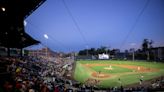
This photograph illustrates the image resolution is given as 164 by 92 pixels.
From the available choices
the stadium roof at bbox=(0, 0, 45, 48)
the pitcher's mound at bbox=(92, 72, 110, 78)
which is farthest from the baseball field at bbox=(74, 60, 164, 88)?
the stadium roof at bbox=(0, 0, 45, 48)

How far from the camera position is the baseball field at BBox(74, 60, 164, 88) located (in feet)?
80.4

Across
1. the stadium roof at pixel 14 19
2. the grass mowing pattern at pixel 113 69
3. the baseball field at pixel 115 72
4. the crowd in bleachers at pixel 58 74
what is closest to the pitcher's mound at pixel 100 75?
the baseball field at pixel 115 72

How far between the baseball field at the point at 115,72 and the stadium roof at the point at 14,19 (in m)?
9.16

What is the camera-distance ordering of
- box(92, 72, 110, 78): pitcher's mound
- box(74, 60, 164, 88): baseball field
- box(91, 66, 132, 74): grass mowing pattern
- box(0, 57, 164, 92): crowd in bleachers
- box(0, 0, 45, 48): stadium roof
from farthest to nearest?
box(91, 66, 132, 74): grass mowing pattern, box(92, 72, 110, 78): pitcher's mound, box(74, 60, 164, 88): baseball field, box(0, 57, 164, 92): crowd in bleachers, box(0, 0, 45, 48): stadium roof

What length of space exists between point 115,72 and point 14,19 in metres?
17.5

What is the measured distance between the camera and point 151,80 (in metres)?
23.8

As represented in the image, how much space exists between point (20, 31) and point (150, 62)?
19.5 meters

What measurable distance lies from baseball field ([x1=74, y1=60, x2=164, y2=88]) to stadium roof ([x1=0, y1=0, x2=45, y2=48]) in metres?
9.16

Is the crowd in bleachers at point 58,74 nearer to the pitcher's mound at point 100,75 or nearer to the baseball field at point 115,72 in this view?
the baseball field at point 115,72

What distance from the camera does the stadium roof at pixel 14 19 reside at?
12.9 metres

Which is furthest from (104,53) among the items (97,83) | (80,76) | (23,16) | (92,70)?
(23,16)

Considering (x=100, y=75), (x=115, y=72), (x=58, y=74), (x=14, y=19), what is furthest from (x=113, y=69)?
(x=14, y=19)

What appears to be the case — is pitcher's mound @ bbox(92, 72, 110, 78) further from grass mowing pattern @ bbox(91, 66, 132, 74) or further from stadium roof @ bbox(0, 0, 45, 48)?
stadium roof @ bbox(0, 0, 45, 48)

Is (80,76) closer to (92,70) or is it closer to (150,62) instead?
(92,70)
